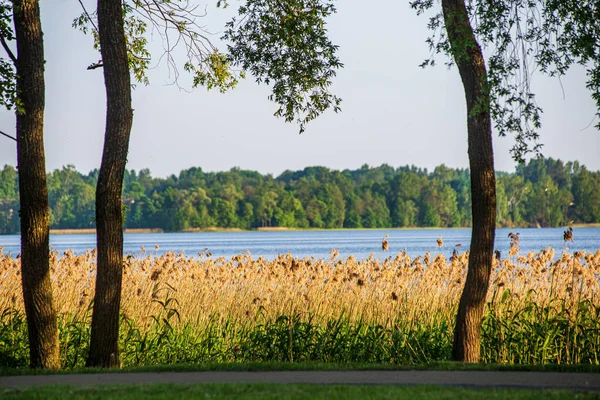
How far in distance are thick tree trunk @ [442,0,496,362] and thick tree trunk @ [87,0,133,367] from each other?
4.54m

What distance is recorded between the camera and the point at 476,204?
11586mm

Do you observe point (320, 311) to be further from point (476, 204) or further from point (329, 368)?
point (329, 368)

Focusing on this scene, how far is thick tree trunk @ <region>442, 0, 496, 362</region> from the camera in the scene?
1144 centimetres

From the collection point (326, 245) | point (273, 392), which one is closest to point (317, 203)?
point (326, 245)

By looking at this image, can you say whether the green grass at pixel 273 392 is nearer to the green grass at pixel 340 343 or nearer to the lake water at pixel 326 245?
the green grass at pixel 340 343

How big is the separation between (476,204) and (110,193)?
5.02 meters

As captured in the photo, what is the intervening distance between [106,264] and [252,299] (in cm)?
467

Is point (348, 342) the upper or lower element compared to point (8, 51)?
lower

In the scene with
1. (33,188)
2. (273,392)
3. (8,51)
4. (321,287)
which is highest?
(8,51)

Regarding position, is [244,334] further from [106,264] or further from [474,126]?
[474,126]

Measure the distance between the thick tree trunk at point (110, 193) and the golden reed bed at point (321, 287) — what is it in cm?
273

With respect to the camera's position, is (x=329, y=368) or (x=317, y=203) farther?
(x=317, y=203)

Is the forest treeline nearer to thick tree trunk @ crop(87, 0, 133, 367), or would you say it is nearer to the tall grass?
the tall grass

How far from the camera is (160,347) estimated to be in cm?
1312
